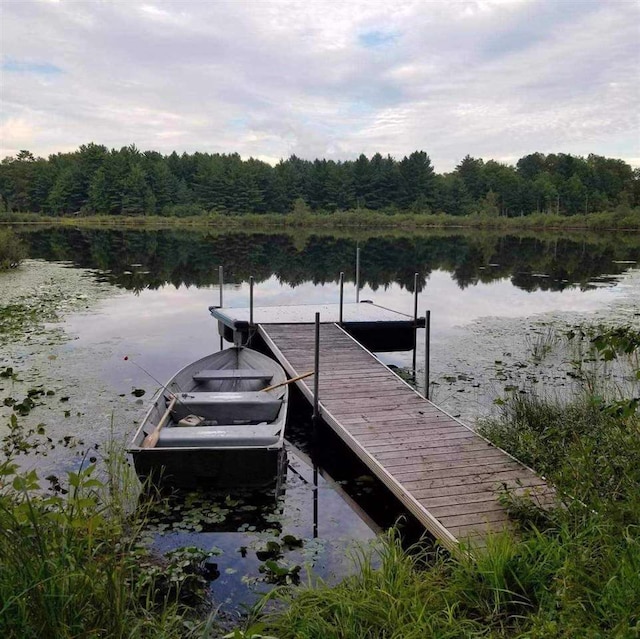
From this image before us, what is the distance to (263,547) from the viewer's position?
5.25 metres

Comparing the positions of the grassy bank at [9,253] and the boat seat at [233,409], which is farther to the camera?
the grassy bank at [9,253]

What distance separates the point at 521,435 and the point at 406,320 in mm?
5961

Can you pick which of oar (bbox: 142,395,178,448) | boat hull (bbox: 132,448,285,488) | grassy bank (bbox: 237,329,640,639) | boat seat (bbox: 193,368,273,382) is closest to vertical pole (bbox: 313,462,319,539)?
boat hull (bbox: 132,448,285,488)

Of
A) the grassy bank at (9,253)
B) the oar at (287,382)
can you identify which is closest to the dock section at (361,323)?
the oar at (287,382)

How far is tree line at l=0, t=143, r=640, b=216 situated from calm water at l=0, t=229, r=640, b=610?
3545 centimetres

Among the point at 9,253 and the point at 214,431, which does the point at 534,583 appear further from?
the point at 9,253

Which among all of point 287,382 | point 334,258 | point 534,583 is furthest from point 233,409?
point 334,258

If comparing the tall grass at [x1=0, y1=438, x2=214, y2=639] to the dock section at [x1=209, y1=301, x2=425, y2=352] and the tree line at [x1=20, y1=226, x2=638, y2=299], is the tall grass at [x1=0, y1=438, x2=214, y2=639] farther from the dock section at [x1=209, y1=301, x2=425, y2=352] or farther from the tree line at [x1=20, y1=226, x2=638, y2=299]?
the tree line at [x1=20, y1=226, x2=638, y2=299]

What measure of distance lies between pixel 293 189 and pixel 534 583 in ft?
237

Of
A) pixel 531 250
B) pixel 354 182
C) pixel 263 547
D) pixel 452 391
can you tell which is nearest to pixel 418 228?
pixel 354 182

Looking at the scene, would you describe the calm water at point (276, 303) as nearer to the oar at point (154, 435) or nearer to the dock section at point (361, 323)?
the dock section at point (361, 323)

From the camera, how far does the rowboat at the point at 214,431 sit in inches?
234

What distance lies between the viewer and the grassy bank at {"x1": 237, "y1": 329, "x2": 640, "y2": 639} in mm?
3133

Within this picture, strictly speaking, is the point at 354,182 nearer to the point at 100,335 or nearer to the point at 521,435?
the point at 100,335
